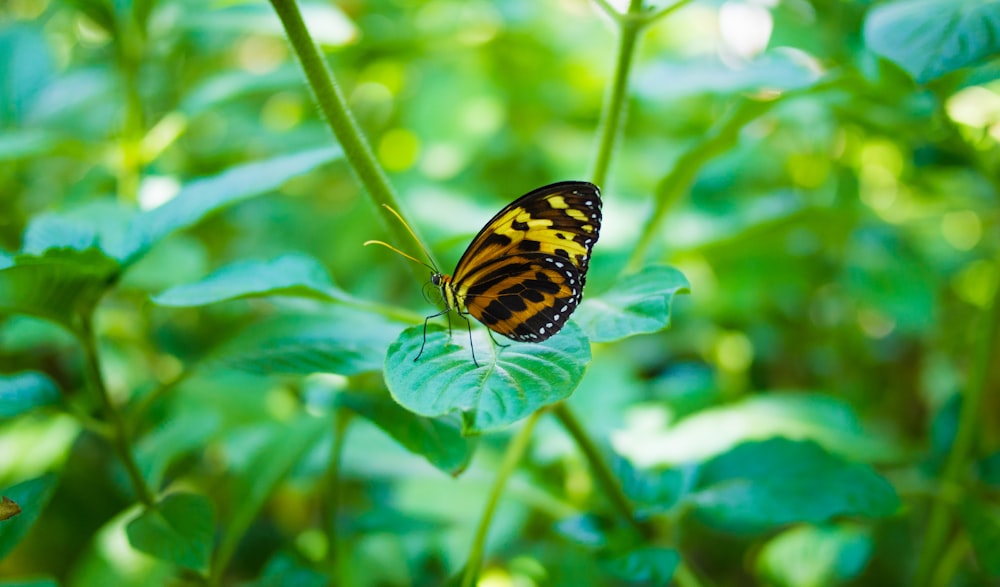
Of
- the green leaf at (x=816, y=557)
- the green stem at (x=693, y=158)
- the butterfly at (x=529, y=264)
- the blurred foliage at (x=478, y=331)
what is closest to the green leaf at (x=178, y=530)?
the blurred foliage at (x=478, y=331)

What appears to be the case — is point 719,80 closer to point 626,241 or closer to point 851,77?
point 851,77

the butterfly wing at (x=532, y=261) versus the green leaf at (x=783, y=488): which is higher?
the butterfly wing at (x=532, y=261)

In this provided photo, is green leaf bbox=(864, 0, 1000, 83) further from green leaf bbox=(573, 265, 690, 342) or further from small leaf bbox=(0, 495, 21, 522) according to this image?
small leaf bbox=(0, 495, 21, 522)

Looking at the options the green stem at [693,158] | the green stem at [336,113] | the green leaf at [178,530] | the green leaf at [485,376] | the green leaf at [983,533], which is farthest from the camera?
the green leaf at [983,533]

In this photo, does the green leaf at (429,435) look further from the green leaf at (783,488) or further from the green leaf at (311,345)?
the green leaf at (783,488)

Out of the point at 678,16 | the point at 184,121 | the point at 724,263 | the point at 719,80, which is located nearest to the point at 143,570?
the point at 184,121

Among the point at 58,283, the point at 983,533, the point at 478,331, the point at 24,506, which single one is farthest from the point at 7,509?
the point at 983,533
